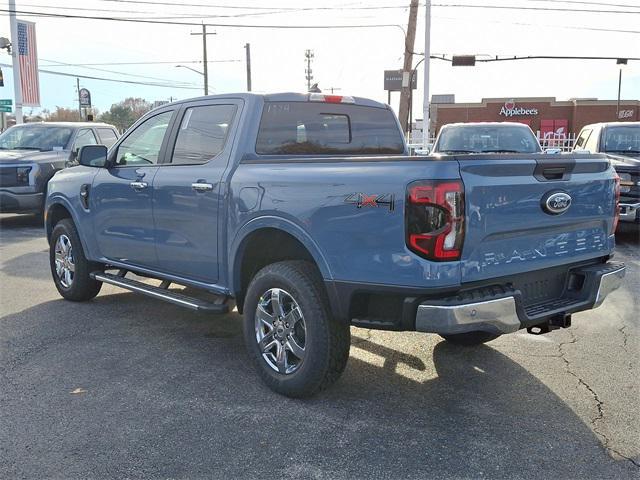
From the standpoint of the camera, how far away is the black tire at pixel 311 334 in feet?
11.9

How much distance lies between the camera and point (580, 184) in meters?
3.70

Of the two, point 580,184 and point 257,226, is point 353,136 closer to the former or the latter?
point 257,226

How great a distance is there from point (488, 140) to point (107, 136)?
7.88 meters

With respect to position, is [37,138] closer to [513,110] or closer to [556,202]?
[556,202]

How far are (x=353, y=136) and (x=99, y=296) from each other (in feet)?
11.3

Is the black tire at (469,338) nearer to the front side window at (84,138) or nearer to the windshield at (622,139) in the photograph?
the windshield at (622,139)

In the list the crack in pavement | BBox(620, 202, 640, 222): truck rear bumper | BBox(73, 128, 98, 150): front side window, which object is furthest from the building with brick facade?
the crack in pavement

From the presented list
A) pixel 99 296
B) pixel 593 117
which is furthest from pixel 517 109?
pixel 99 296

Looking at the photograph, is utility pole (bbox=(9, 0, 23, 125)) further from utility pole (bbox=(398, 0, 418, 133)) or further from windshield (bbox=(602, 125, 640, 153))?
windshield (bbox=(602, 125, 640, 153))

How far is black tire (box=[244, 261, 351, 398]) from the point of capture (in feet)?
11.9

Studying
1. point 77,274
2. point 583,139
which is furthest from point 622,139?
point 77,274

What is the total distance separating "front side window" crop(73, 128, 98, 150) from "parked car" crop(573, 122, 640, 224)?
31.6 feet

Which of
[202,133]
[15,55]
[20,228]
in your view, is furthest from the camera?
[15,55]

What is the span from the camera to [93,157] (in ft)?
18.5
